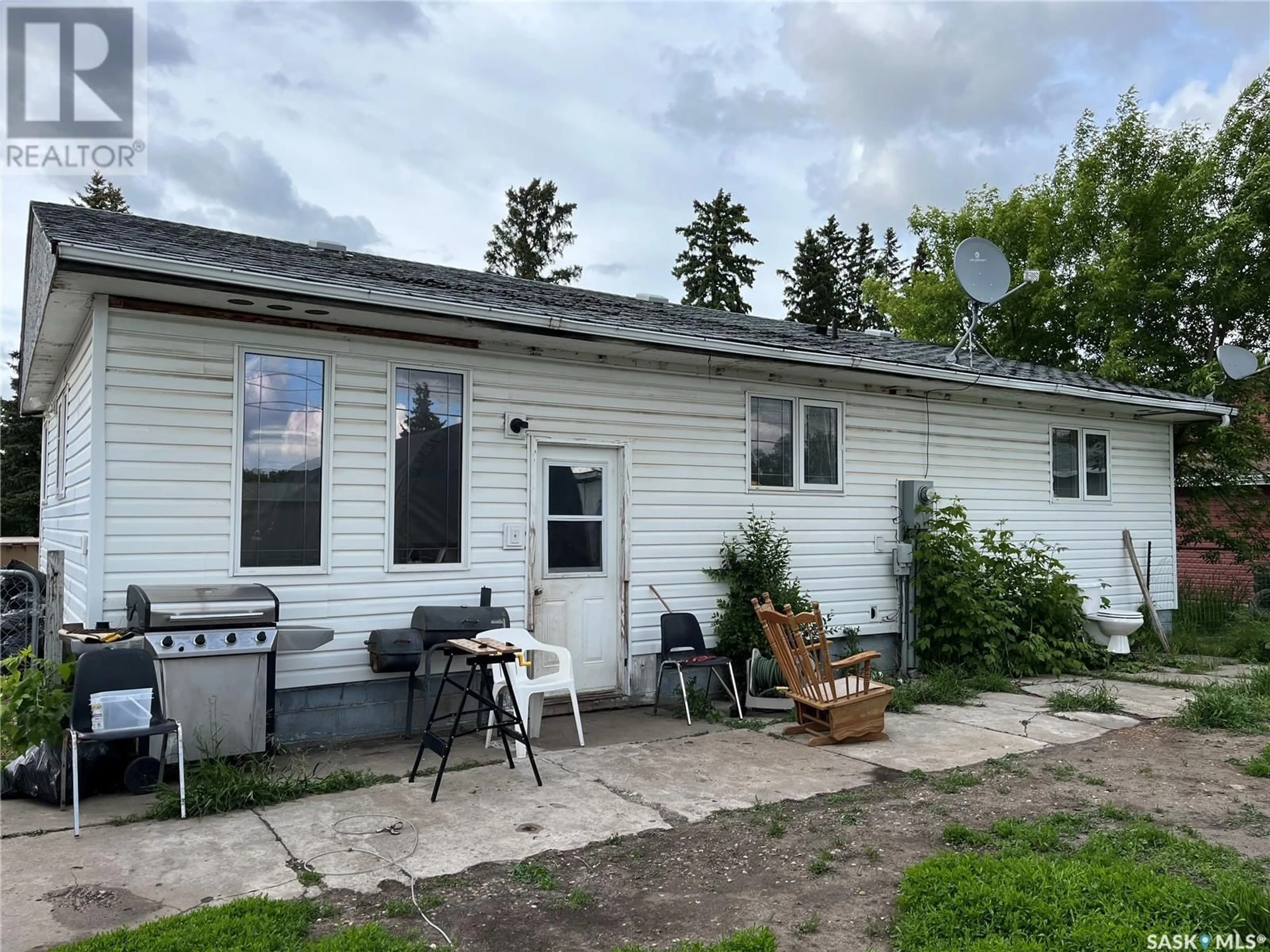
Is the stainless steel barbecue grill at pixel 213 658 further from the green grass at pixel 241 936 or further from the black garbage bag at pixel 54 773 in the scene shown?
the green grass at pixel 241 936

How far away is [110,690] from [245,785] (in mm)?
863

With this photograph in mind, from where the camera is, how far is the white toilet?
9.77 meters

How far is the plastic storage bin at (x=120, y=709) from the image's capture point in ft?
14.2

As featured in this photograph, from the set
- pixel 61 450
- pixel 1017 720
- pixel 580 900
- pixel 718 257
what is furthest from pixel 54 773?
pixel 718 257

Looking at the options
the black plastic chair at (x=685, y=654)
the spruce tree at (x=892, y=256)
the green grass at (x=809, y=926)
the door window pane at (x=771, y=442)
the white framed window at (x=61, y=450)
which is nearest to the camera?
the green grass at (x=809, y=926)

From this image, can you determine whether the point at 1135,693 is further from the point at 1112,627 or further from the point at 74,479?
the point at 74,479

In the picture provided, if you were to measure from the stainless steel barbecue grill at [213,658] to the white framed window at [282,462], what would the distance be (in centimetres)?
59

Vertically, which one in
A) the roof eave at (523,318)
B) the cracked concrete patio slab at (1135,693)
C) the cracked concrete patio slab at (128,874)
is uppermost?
the roof eave at (523,318)

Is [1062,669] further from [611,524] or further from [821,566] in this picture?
[611,524]

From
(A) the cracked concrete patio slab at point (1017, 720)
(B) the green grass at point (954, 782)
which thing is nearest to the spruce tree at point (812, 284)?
(A) the cracked concrete patio slab at point (1017, 720)

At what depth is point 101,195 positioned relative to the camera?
23.6 metres

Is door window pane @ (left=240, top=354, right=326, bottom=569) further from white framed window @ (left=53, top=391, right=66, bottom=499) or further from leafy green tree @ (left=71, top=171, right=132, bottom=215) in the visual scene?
leafy green tree @ (left=71, top=171, right=132, bottom=215)

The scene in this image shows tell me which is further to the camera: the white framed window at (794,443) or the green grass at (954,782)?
the white framed window at (794,443)

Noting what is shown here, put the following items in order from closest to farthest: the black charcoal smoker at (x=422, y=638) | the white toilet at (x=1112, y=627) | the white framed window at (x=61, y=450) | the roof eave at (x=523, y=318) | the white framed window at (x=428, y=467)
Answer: the roof eave at (x=523, y=318) < the black charcoal smoker at (x=422, y=638) < the white framed window at (x=428, y=467) < the white framed window at (x=61, y=450) < the white toilet at (x=1112, y=627)
